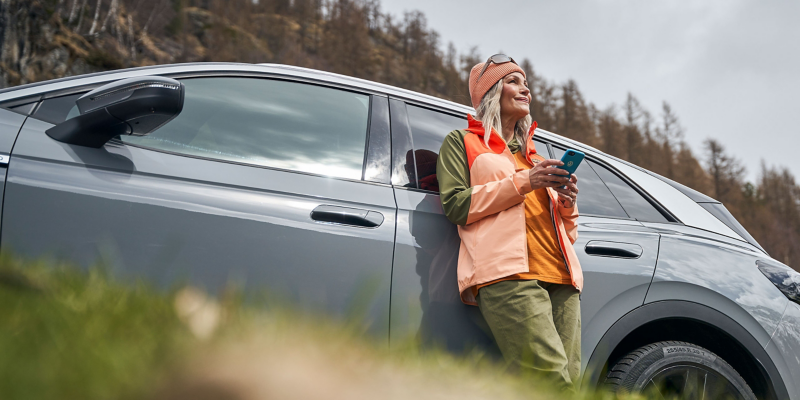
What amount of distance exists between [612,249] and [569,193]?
0.54 meters

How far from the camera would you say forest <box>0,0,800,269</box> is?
26178 millimetres

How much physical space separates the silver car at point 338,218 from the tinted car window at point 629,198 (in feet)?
0.04

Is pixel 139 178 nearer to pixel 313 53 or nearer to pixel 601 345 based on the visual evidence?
pixel 601 345

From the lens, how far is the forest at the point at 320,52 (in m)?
26.2

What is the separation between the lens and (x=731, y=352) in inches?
96.0

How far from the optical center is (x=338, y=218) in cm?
201

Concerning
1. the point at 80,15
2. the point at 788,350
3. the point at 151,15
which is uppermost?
the point at 151,15

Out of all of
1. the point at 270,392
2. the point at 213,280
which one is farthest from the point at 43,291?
the point at 213,280

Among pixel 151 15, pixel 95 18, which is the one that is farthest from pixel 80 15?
pixel 151 15

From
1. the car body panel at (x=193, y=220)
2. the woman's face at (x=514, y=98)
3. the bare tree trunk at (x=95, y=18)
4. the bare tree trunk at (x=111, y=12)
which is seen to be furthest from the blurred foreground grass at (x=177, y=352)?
Result: the bare tree trunk at (x=111, y=12)

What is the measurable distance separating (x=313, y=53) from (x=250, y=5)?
9.65 meters

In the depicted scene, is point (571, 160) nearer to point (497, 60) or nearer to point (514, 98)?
point (514, 98)

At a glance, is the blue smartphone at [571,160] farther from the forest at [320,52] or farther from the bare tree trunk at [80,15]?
the bare tree trunk at [80,15]

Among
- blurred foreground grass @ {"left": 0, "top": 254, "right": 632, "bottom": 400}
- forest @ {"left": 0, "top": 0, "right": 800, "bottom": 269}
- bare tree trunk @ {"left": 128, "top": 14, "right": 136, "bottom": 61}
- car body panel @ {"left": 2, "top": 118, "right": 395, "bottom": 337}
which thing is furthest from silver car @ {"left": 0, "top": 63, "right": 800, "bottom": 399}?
bare tree trunk @ {"left": 128, "top": 14, "right": 136, "bottom": 61}
